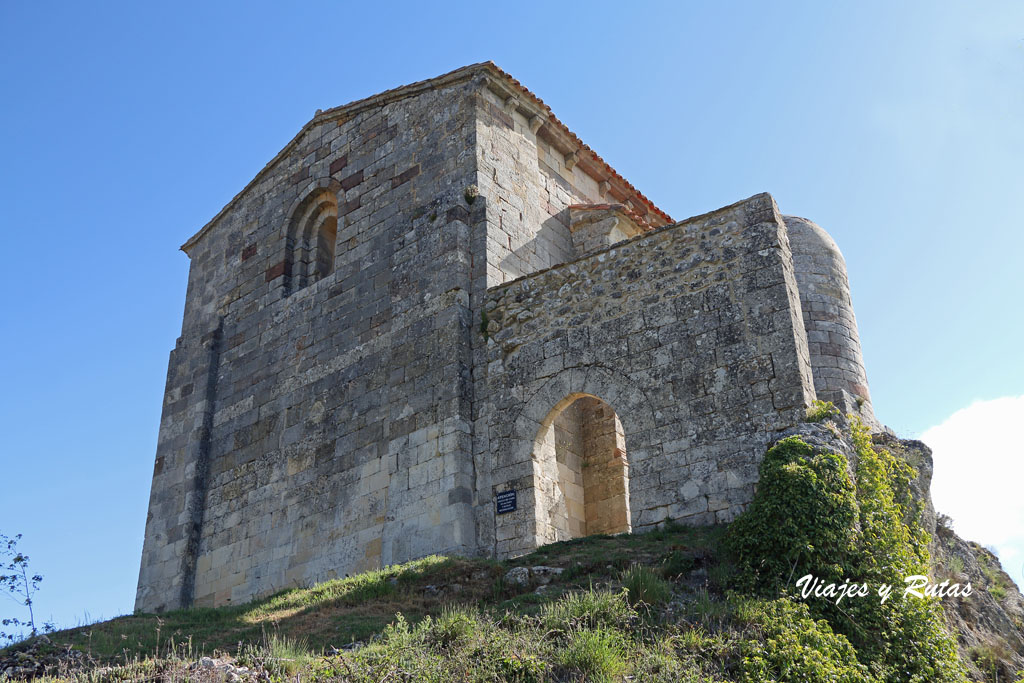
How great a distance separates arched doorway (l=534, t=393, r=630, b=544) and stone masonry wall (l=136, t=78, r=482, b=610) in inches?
38.0

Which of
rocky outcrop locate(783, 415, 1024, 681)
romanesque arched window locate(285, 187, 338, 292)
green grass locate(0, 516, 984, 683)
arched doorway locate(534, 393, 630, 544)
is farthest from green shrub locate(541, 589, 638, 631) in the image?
romanesque arched window locate(285, 187, 338, 292)

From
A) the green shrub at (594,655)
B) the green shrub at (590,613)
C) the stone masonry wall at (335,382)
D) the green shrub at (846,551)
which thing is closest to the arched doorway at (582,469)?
the stone masonry wall at (335,382)

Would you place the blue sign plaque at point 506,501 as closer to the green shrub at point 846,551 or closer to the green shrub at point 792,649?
the green shrub at point 846,551

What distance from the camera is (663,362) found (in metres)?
10.8

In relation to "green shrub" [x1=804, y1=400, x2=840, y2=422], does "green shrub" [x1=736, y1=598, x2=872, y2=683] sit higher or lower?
lower

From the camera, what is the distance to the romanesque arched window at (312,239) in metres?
15.5

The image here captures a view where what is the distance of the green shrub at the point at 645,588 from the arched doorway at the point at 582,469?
2887 millimetres

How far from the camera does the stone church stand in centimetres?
1058

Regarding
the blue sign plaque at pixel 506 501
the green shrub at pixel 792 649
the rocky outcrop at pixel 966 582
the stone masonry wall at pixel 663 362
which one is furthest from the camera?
the blue sign plaque at pixel 506 501

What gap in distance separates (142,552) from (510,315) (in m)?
7.08

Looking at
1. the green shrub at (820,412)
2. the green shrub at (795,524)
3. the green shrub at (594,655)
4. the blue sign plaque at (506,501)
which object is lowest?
the green shrub at (594,655)

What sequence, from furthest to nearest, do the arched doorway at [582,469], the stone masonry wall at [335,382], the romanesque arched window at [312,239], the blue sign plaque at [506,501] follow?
the romanesque arched window at [312,239] → the stone masonry wall at [335,382] → the arched doorway at [582,469] → the blue sign plaque at [506,501]

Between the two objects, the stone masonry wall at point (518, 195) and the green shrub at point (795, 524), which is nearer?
the green shrub at point (795, 524)

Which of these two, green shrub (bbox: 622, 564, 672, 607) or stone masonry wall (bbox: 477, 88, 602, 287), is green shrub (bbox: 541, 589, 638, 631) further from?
stone masonry wall (bbox: 477, 88, 602, 287)
